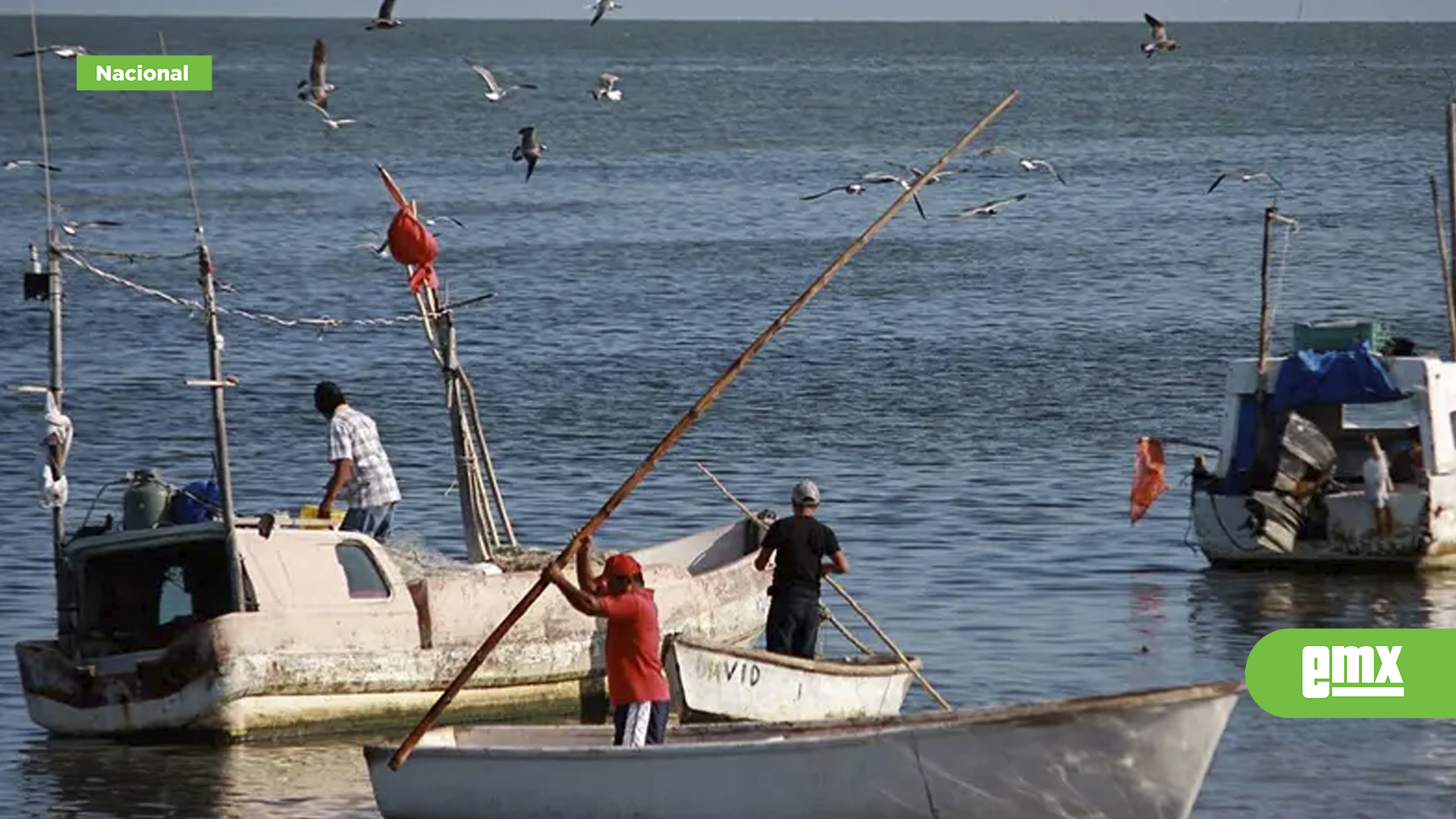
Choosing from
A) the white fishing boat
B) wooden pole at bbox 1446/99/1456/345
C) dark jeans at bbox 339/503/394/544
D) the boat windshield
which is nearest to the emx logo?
the white fishing boat

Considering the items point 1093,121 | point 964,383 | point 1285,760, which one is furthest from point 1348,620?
point 1093,121

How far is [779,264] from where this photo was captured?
63.6 m

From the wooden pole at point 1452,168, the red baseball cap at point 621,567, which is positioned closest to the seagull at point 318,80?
the wooden pole at point 1452,168

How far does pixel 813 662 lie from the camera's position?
19719 millimetres

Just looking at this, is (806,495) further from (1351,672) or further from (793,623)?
(1351,672)

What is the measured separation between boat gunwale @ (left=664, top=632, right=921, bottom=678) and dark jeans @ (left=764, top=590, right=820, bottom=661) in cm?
25

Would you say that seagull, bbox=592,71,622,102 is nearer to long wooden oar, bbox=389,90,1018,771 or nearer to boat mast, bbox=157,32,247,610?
boat mast, bbox=157,32,247,610

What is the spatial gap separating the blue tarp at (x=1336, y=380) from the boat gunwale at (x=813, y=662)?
7.83 metres

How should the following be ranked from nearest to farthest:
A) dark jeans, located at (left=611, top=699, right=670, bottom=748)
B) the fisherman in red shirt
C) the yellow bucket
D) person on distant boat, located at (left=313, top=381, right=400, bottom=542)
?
the fisherman in red shirt, dark jeans, located at (left=611, top=699, right=670, bottom=748), the yellow bucket, person on distant boat, located at (left=313, top=381, right=400, bottom=542)

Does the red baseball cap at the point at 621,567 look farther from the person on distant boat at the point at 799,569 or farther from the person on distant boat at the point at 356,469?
the person on distant boat at the point at 356,469

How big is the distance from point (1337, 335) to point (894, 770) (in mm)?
12975

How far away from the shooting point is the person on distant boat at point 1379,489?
26.8 metres

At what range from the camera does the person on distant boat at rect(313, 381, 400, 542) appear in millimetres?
21219

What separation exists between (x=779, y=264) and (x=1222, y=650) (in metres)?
39.7
